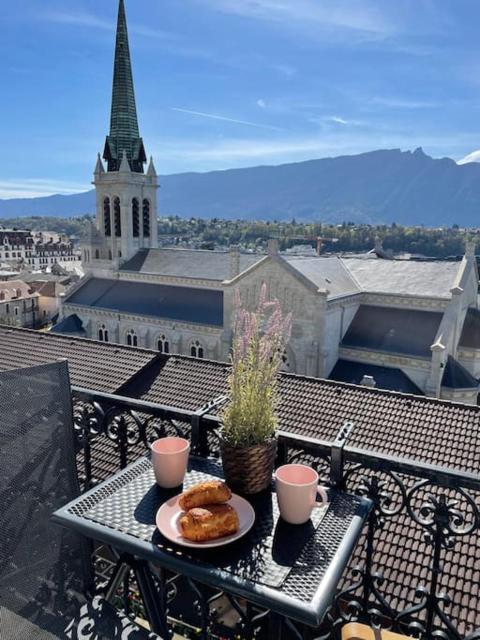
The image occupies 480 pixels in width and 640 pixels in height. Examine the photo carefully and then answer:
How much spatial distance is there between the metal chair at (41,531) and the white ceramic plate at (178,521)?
57cm

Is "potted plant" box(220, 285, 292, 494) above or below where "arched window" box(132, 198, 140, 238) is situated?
below

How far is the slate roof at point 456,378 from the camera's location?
20.4 m

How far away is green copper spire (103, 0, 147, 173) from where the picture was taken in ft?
118

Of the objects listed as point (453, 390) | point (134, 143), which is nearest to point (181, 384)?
point (453, 390)

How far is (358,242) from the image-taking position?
124 meters

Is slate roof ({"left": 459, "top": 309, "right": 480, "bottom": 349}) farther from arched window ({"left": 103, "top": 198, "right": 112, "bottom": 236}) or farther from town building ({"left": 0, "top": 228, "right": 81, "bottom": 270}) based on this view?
town building ({"left": 0, "top": 228, "right": 81, "bottom": 270})

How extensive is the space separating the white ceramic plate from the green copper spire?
37.6 metres

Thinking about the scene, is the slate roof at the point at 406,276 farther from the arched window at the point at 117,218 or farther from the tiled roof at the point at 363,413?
the arched window at the point at 117,218

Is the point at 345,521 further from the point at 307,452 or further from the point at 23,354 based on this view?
the point at 23,354

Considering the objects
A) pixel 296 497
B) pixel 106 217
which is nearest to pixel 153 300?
pixel 106 217

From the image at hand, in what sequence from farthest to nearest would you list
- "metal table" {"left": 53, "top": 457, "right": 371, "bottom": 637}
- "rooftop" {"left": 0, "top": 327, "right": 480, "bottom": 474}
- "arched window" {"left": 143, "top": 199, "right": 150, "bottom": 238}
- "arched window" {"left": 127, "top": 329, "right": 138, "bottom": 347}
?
"arched window" {"left": 143, "top": 199, "right": 150, "bottom": 238} → "arched window" {"left": 127, "top": 329, "right": 138, "bottom": 347} → "rooftop" {"left": 0, "top": 327, "right": 480, "bottom": 474} → "metal table" {"left": 53, "top": 457, "right": 371, "bottom": 637}

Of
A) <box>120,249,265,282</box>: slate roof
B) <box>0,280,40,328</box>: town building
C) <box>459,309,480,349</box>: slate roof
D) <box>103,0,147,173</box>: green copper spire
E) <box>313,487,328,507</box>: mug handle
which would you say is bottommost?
<box>0,280,40,328</box>: town building

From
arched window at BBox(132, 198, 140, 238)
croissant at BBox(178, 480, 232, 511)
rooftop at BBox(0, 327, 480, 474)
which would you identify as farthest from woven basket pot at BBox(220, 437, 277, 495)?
arched window at BBox(132, 198, 140, 238)

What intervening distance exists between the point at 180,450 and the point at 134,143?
38.0 meters
